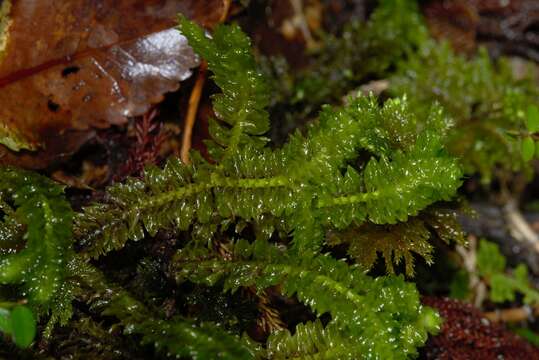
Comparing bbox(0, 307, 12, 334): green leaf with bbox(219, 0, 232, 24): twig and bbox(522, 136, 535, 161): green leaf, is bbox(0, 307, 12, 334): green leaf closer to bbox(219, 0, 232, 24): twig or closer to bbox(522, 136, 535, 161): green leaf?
bbox(219, 0, 232, 24): twig

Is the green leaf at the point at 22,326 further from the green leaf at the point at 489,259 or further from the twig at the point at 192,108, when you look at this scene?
the green leaf at the point at 489,259

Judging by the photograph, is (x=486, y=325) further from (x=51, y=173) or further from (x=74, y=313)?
(x=51, y=173)

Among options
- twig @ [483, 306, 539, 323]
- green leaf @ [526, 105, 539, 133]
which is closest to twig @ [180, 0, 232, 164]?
green leaf @ [526, 105, 539, 133]

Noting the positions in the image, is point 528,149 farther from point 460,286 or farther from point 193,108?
point 193,108

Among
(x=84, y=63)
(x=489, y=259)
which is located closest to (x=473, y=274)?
(x=489, y=259)

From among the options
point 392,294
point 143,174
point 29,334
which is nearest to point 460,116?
point 392,294

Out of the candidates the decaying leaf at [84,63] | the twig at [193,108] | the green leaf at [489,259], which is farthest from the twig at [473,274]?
the decaying leaf at [84,63]
